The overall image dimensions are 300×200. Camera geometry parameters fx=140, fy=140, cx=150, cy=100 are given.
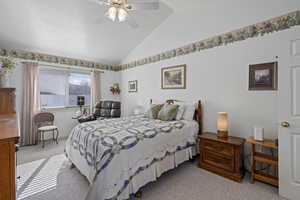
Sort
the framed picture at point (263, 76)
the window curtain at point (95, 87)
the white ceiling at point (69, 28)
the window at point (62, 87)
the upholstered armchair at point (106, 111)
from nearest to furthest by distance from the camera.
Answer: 1. the framed picture at point (263, 76)
2. the white ceiling at point (69, 28)
3. the upholstered armchair at point (106, 111)
4. the window at point (62, 87)
5. the window curtain at point (95, 87)

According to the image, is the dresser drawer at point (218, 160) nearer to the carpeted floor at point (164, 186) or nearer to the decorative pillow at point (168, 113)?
the carpeted floor at point (164, 186)

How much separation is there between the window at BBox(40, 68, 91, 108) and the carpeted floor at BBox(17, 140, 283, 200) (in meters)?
2.18

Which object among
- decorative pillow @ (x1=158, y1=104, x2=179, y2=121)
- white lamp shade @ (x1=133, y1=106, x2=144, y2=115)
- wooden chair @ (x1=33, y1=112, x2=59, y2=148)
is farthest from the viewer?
white lamp shade @ (x1=133, y1=106, x2=144, y2=115)

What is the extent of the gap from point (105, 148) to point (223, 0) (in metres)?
3.30

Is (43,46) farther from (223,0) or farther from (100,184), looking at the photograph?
(223,0)

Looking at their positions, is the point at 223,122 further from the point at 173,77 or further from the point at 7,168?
the point at 7,168

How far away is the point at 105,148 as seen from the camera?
1.61 metres

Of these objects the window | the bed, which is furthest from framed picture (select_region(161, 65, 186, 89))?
the window

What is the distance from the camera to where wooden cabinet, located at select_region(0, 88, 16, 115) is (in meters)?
2.29

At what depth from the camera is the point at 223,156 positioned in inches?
88.7

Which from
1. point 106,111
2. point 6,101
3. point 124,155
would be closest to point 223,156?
point 124,155

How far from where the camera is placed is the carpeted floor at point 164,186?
1818mm

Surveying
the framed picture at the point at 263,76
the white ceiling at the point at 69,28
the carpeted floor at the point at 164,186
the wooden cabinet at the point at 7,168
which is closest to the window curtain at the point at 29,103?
the white ceiling at the point at 69,28

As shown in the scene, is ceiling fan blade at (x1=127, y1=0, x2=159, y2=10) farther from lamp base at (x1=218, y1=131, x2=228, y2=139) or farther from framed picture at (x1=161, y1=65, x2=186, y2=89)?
lamp base at (x1=218, y1=131, x2=228, y2=139)
